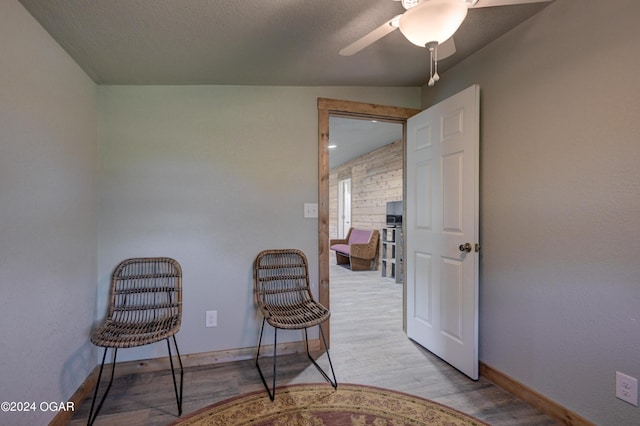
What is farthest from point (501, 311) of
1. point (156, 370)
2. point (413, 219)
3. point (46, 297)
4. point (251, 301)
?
point (46, 297)

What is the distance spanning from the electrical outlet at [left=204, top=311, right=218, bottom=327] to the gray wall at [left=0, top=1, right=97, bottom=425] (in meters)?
0.72

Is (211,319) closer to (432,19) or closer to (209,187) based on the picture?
(209,187)

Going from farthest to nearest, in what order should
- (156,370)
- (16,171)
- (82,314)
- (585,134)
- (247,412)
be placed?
(156,370)
(82,314)
(247,412)
(585,134)
(16,171)

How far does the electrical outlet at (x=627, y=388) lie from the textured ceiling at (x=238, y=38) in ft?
6.24

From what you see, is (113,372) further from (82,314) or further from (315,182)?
(315,182)

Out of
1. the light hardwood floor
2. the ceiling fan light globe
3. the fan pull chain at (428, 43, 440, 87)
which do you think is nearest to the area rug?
the light hardwood floor

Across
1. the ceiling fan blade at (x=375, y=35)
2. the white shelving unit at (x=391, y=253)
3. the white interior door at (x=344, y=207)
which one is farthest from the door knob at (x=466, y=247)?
the white interior door at (x=344, y=207)

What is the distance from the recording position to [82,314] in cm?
192

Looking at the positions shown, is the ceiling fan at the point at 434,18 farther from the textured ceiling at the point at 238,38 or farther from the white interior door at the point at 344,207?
the white interior door at the point at 344,207

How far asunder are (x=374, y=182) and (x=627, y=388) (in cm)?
508

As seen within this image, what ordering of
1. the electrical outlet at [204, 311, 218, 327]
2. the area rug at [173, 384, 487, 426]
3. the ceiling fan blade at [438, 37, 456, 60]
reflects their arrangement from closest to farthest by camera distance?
the ceiling fan blade at [438, 37, 456, 60], the area rug at [173, 384, 487, 426], the electrical outlet at [204, 311, 218, 327]

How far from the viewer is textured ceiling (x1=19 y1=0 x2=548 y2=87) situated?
1.45 meters

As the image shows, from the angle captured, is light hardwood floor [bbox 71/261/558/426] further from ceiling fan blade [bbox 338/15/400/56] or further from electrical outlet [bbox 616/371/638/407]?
ceiling fan blade [bbox 338/15/400/56]

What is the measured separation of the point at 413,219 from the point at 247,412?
6.16 feet
